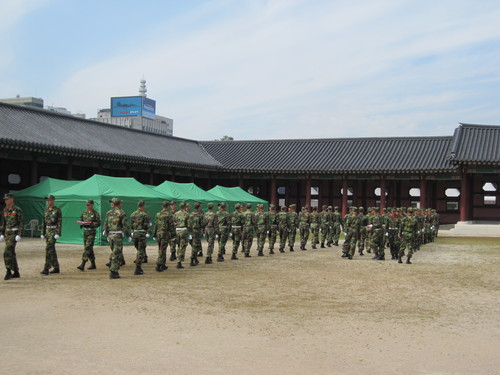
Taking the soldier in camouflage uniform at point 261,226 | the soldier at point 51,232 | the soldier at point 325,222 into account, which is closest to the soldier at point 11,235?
the soldier at point 51,232

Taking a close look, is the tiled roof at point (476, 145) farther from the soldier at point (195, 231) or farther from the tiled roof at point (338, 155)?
the soldier at point (195, 231)

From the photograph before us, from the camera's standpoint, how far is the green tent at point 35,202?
70.6 feet

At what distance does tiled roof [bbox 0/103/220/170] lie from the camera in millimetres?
23614

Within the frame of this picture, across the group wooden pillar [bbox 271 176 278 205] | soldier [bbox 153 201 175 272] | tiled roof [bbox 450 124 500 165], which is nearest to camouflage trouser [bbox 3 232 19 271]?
soldier [bbox 153 201 175 272]

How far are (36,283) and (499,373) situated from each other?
8.35 m

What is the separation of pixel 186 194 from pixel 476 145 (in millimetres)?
18067

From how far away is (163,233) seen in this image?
12086 mm

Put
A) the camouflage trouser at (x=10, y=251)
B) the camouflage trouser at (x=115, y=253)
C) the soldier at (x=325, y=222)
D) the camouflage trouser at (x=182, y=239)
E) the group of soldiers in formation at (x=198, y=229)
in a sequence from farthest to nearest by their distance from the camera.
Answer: the soldier at (x=325, y=222) → the camouflage trouser at (x=182, y=239) → the group of soldiers in formation at (x=198, y=229) → the camouflage trouser at (x=115, y=253) → the camouflage trouser at (x=10, y=251)

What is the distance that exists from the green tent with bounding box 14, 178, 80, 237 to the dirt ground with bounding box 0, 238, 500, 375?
9303 millimetres

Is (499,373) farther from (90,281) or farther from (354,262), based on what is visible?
(354,262)

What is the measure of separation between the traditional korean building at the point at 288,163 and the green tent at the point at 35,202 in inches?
77.6

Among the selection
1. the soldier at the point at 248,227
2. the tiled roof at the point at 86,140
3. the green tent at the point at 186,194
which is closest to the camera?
the soldier at the point at 248,227

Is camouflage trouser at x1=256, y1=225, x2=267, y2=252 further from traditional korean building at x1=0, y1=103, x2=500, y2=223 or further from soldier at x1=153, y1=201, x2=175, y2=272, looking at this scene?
traditional korean building at x1=0, y1=103, x2=500, y2=223

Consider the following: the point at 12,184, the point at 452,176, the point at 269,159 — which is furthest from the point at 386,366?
the point at 269,159
